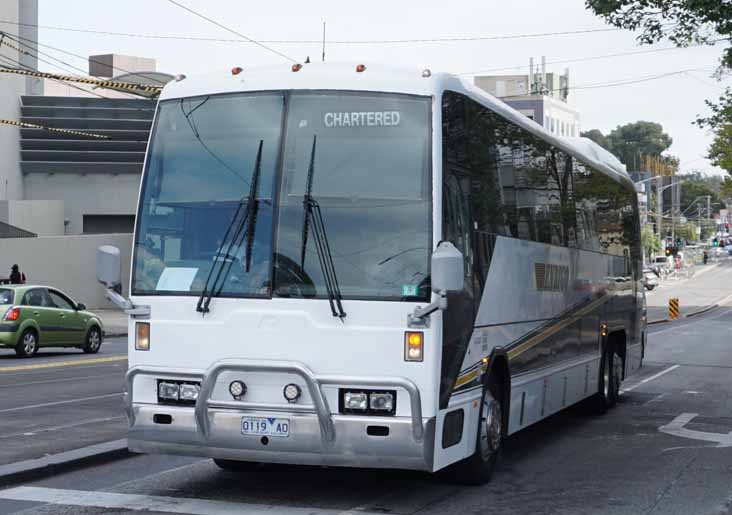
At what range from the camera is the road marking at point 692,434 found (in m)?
13.7

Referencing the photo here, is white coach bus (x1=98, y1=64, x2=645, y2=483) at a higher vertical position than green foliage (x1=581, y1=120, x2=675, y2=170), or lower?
lower

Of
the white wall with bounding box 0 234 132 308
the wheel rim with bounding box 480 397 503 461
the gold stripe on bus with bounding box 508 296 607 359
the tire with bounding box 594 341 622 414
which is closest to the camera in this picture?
the wheel rim with bounding box 480 397 503 461

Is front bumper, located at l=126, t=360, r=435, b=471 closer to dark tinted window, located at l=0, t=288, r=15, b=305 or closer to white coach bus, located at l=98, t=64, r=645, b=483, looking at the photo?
white coach bus, located at l=98, t=64, r=645, b=483

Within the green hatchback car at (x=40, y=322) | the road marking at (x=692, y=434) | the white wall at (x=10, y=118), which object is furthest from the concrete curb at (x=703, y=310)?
the road marking at (x=692, y=434)

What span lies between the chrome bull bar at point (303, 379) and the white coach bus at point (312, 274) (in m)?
0.01

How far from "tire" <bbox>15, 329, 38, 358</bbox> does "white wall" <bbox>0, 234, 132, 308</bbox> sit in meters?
19.9

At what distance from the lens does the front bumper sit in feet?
28.2

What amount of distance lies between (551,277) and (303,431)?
5106 mm

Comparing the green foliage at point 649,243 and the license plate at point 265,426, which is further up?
the green foliage at point 649,243

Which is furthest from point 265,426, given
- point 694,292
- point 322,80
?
point 694,292

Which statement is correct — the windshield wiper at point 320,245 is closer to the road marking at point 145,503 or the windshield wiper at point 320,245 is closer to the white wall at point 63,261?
the road marking at point 145,503

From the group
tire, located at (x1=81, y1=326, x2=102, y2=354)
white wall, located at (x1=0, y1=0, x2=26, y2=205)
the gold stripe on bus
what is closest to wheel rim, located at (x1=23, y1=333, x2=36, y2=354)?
tire, located at (x1=81, y1=326, x2=102, y2=354)

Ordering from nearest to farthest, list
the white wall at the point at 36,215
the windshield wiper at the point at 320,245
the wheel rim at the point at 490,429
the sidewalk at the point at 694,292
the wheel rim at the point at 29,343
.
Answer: the windshield wiper at the point at 320,245 < the wheel rim at the point at 490,429 < the wheel rim at the point at 29,343 < the white wall at the point at 36,215 < the sidewalk at the point at 694,292

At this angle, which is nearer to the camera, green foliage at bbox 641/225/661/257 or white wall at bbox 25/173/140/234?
white wall at bbox 25/173/140/234
